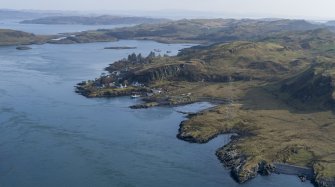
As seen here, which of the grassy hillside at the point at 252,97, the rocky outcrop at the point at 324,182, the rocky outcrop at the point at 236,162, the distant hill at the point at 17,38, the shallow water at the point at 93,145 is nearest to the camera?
the rocky outcrop at the point at 324,182

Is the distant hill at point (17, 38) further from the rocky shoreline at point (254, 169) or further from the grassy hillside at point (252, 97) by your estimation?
the rocky shoreline at point (254, 169)

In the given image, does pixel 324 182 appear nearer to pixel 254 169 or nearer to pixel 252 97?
pixel 254 169

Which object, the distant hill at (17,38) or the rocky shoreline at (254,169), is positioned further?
the distant hill at (17,38)

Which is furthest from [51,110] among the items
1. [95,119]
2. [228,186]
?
[228,186]

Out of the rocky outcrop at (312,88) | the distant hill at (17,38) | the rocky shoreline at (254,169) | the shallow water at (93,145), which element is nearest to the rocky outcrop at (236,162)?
the rocky shoreline at (254,169)

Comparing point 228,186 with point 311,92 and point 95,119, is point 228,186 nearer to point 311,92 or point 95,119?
point 95,119

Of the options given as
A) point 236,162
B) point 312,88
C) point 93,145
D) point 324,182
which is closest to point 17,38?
point 312,88

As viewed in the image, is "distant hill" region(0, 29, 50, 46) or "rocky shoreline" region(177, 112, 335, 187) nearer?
"rocky shoreline" region(177, 112, 335, 187)

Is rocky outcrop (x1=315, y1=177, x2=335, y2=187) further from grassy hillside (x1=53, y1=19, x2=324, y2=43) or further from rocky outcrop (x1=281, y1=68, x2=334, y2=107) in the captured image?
grassy hillside (x1=53, y1=19, x2=324, y2=43)

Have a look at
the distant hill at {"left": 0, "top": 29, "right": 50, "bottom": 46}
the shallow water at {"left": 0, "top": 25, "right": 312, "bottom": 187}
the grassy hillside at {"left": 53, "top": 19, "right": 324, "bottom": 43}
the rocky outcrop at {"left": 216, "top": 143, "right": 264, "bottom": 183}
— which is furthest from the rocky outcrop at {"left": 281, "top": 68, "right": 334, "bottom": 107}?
the distant hill at {"left": 0, "top": 29, "right": 50, "bottom": 46}
